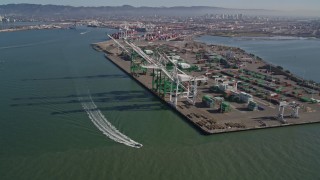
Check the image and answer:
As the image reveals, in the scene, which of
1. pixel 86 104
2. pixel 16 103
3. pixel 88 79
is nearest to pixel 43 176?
pixel 86 104

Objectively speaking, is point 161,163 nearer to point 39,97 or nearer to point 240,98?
point 240,98

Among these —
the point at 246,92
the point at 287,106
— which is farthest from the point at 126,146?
the point at 246,92

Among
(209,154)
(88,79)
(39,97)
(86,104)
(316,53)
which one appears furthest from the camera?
(316,53)

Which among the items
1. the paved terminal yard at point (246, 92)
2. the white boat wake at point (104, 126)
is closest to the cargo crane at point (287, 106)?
the paved terminal yard at point (246, 92)

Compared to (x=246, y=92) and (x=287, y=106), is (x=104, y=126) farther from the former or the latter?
(x=246, y=92)

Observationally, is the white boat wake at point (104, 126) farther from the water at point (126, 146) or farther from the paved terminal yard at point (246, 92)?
the paved terminal yard at point (246, 92)

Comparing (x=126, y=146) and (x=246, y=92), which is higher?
(x=246, y=92)
